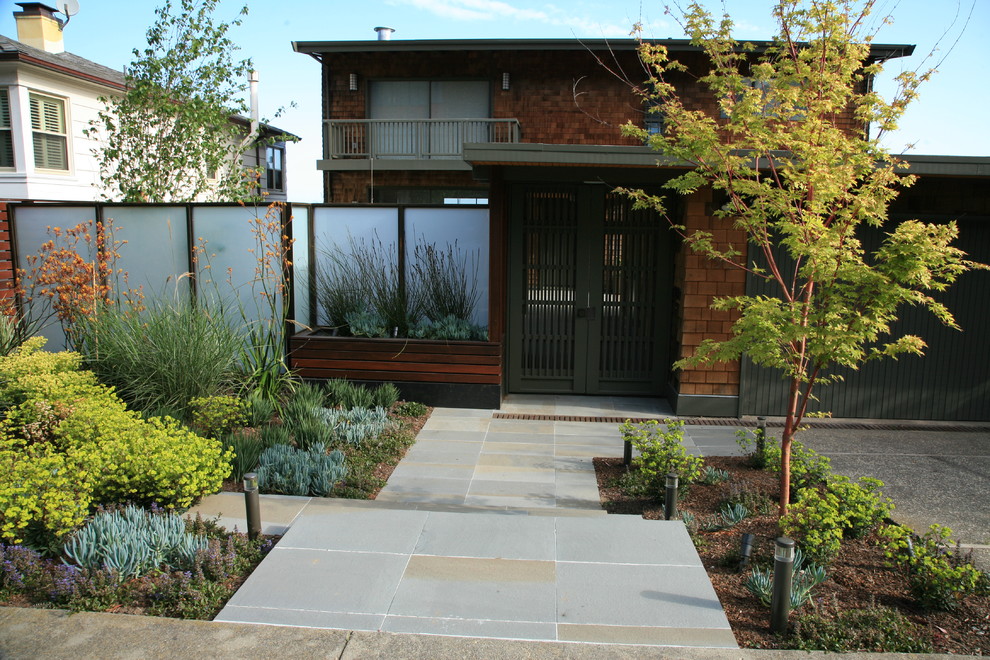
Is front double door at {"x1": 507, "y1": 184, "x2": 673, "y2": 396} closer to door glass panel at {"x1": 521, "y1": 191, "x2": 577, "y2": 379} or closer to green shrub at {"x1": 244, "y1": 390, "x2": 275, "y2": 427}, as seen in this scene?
door glass panel at {"x1": 521, "y1": 191, "x2": 577, "y2": 379}

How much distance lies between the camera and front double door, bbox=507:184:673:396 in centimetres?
860

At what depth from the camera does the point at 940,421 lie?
318 inches

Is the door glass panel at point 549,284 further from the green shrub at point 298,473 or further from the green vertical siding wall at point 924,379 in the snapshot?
the green shrub at point 298,473

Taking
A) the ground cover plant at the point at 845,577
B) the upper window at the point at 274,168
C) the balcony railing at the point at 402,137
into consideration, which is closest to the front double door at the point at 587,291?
the ground cover plant at the point at 845,577

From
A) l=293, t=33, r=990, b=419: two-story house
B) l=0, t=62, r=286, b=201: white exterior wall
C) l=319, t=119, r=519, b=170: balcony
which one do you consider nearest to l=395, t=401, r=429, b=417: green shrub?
l=293, t=33, r=990, b=419: two-story house

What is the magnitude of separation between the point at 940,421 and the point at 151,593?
7.95 m

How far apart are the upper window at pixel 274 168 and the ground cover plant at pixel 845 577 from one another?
73.0 ft

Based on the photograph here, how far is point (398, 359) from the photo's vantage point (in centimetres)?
829

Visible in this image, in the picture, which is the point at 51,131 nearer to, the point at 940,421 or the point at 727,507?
the point at 727,507

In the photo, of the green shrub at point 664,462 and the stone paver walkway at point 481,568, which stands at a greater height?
the green shrub at point 664,462

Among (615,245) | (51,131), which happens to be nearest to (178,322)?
(615,245)

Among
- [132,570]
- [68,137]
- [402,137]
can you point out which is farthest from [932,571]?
[68,137]

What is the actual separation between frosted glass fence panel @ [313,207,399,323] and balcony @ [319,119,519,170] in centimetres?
743

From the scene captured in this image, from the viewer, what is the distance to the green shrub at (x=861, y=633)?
337 cm
